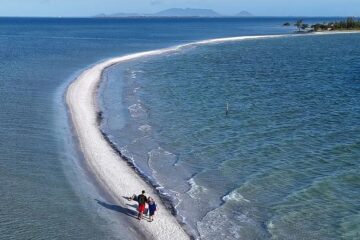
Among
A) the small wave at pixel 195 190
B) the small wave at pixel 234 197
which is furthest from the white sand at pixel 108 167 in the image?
the small wave at pixel 234 197

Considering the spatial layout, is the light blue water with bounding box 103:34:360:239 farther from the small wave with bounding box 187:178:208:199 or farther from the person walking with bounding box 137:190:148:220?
the person walking with bounding box 137:190:148:220

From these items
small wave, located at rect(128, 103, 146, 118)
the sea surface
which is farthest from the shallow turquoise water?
small wave, located at rect(128, 103, 146, 118)

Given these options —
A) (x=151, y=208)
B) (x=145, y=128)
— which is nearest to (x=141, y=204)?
(x=151, y=208)

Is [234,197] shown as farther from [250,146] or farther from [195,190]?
[250,146]

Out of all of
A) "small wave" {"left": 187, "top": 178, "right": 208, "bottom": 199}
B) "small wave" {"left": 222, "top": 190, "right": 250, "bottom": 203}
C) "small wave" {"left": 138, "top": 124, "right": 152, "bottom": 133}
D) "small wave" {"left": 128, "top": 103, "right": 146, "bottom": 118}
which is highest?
"small wave" {"left": 128, "top": 103, "right": 146, "bottom": 118}

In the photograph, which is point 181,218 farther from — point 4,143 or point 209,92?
point 209,92

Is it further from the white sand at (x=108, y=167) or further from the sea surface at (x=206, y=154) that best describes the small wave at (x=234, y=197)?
the white sand at (x=108, y=167)
